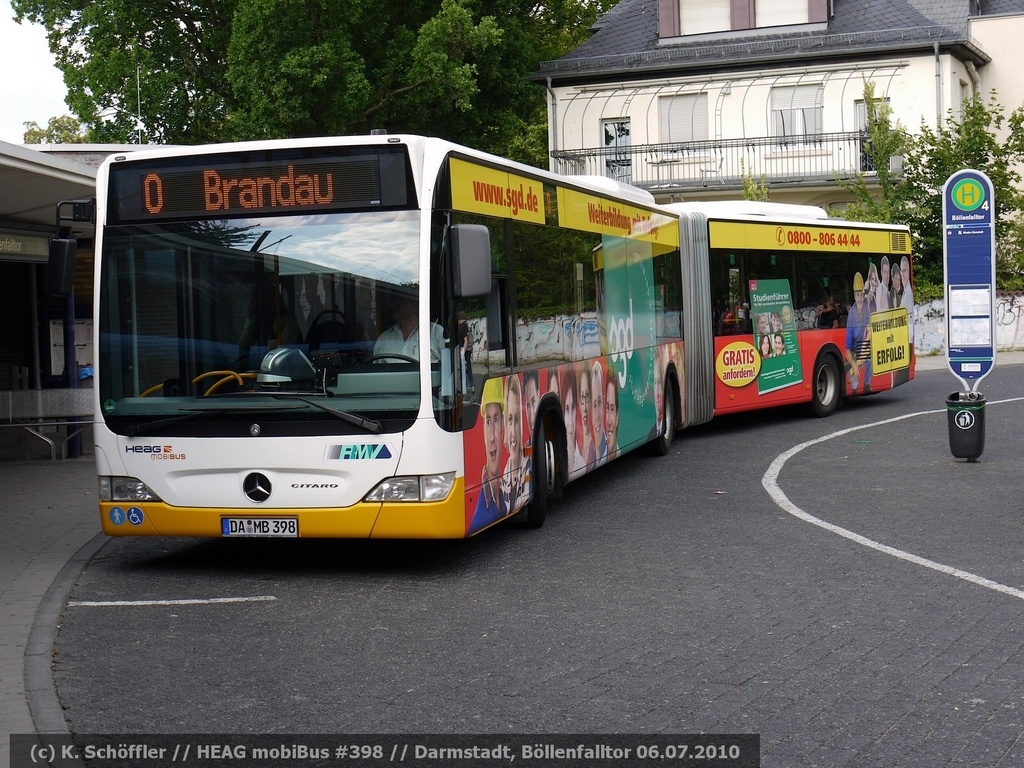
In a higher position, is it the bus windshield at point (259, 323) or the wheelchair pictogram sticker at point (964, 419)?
the bus windshield at point (259, 323)

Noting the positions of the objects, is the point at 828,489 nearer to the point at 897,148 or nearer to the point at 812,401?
the point at 812,401

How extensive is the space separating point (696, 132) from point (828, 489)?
30.2 meters

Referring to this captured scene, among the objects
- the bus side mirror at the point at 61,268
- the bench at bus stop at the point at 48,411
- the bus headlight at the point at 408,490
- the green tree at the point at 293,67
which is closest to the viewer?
the bus headlight at the point at 408,490

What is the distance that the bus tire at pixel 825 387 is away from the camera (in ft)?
70.2

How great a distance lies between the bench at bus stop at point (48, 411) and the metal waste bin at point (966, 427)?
10268 mm

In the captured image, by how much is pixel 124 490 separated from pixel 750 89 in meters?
34.3

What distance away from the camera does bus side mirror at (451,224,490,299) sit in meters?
9.14

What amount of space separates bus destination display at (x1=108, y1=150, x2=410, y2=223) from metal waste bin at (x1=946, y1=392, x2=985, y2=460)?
8.01 m

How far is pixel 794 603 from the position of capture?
27.2 feet

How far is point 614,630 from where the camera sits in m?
7.69

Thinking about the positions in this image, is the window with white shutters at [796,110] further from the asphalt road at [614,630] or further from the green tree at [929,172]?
the asphalt road at [614,630]

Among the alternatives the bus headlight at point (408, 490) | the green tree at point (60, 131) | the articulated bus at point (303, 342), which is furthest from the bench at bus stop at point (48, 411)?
the green tree at point (60, 131)

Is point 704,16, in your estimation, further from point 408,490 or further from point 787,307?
point 408,490
